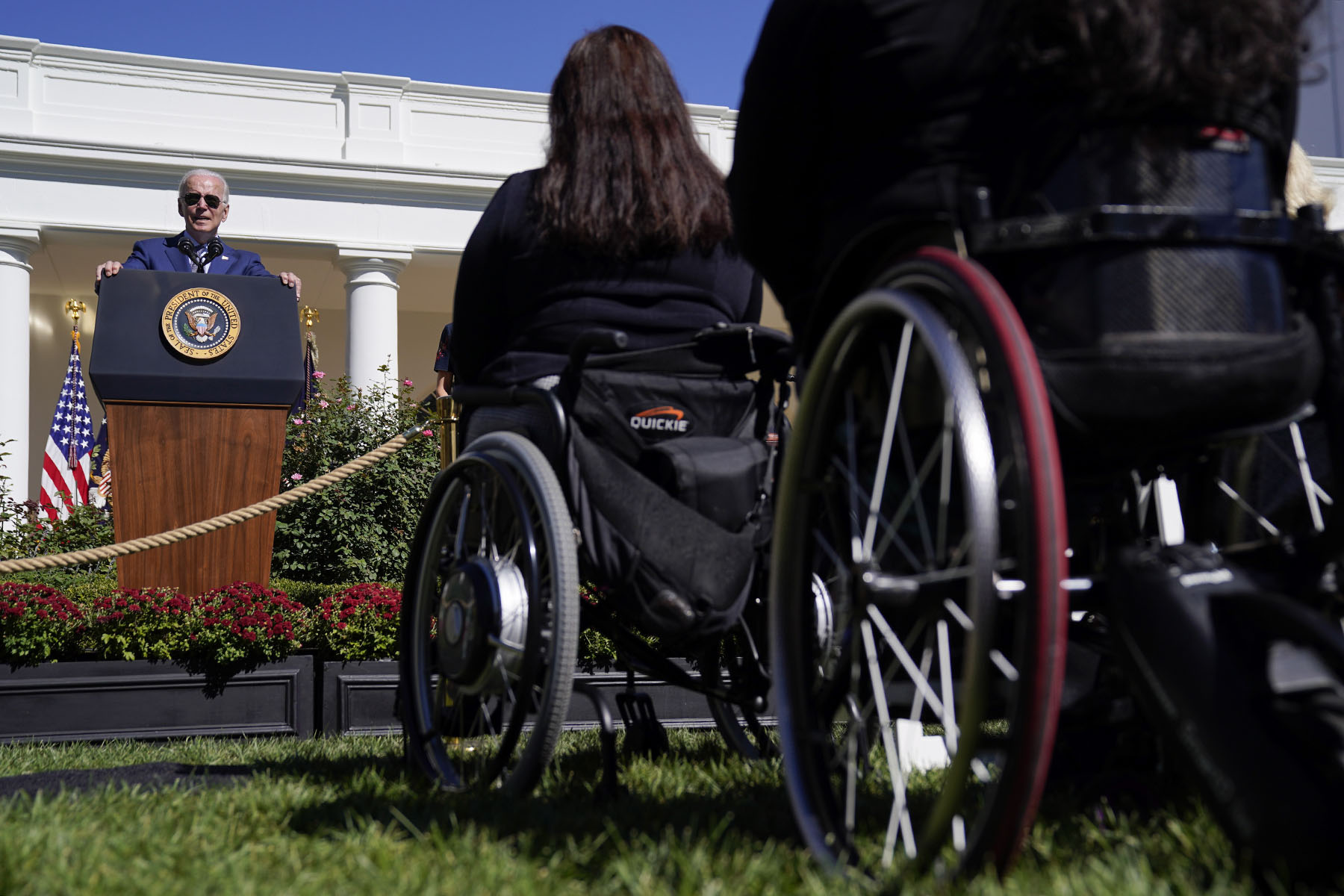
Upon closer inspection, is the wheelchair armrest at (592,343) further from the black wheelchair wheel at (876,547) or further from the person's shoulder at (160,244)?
the person's shoulder at (160,244)

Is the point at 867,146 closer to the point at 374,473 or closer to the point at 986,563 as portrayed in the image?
the point at 986,563

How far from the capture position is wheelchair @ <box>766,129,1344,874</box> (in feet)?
3.67

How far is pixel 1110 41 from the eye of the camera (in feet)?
4.29

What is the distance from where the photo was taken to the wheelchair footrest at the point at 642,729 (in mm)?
2859

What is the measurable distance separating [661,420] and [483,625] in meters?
0.57

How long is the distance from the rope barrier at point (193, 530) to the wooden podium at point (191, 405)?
0.17 m

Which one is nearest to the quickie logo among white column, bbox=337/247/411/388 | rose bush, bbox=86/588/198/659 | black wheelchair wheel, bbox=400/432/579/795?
black wheelchair wheel, bbox=400/432/579/795

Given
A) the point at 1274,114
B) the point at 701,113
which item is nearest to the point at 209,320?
the point at 1274,114

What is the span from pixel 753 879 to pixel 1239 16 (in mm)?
1158

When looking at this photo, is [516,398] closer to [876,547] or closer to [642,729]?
[642,729]

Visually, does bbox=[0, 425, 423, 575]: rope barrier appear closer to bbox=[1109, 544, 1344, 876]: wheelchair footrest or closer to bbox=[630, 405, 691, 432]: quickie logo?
bbox=[630, 405, 691, 432]: quickie logo

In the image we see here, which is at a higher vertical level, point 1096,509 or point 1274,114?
point 1274,114

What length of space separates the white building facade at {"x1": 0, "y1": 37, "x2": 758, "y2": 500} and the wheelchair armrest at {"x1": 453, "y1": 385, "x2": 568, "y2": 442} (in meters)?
13.1

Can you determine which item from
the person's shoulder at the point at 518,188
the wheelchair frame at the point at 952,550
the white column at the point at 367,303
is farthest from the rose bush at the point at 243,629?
the white column at the point at 367,303
